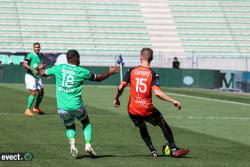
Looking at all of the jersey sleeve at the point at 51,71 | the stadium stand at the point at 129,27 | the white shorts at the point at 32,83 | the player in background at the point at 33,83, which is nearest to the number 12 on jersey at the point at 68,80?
the jersey sleeve at the point at 51,71

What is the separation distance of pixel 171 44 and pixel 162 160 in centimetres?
4345

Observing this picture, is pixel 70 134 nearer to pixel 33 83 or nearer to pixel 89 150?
pixel 89 150

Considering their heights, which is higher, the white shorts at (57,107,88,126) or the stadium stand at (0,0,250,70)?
the stadium stand at (0,0,250,70)

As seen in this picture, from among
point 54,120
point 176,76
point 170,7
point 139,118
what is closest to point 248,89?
point 176,76

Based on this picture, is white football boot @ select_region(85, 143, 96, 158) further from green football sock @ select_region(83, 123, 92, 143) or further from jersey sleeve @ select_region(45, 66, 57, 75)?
jersey sleeve @ select_region(45, 66, 57, 75)

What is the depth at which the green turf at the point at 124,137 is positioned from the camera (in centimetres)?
1252

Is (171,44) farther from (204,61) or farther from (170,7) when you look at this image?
(204,61)

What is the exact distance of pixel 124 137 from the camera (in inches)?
646

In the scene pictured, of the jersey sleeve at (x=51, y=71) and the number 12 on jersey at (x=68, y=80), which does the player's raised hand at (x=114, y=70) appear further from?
the jersey sleeve at (x=51, y=71)

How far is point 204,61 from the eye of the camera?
1891 inches

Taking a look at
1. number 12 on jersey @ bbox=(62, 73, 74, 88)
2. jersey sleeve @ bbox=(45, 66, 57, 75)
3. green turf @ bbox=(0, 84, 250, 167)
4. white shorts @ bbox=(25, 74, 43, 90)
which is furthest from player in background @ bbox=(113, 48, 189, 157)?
white shorts @ bbox=(25, 74, 43, 90)

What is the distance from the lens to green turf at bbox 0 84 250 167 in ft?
41.1

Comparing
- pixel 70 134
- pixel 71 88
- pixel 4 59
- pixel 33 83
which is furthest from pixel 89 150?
pixel 4 59

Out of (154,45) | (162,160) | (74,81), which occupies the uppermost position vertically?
(154,45)
